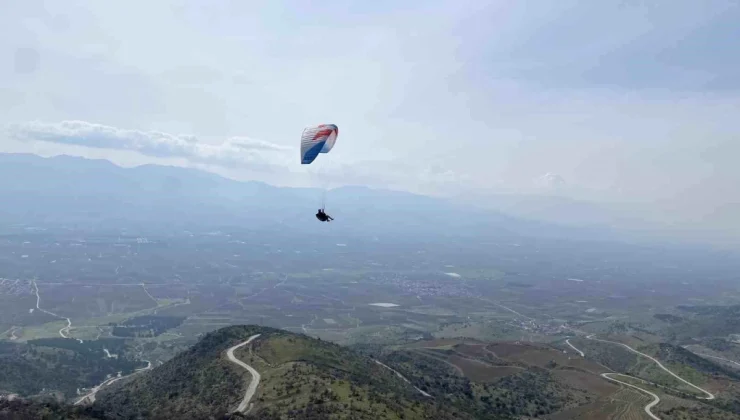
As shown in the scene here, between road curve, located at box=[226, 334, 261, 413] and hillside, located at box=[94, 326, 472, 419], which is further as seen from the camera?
road curve, located at box=[226, 334, 261, 413]

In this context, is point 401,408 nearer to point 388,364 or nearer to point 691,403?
point 388,364

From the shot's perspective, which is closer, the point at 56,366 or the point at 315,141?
the point at 315,141

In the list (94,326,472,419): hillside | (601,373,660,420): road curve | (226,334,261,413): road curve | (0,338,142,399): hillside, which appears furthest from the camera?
(0,338,142,399): hillside

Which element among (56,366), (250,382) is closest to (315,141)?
(250,382)

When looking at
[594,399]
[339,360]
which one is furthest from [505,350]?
[339,360]

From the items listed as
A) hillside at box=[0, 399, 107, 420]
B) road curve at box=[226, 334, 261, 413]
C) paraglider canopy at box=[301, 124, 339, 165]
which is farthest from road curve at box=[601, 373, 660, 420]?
hillside at box=[0, 399, 107, 420]

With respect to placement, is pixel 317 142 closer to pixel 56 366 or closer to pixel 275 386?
pixel 275 386

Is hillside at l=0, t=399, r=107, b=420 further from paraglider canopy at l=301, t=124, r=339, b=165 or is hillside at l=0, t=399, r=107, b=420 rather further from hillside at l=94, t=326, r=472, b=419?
paraglider canopy at l=301, t=124, r=339, b=165
